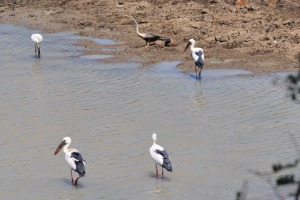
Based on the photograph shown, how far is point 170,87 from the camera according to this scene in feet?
56.2

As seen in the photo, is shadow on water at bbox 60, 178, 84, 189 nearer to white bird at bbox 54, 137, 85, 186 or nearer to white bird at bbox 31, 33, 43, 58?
white bird at bbox 54, 137, 85, 186

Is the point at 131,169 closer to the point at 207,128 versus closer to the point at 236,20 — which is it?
the point at 207,128

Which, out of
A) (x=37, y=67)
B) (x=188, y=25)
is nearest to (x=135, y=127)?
(x=37, y=67)

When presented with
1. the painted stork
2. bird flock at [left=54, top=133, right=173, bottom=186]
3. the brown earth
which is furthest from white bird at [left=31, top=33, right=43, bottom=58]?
bird flock at [left=54, top=133, right=173, bottom=186]

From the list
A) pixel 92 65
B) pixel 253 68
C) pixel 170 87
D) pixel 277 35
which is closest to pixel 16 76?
pixel 92 65

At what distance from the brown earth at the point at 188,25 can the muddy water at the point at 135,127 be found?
3.25ft

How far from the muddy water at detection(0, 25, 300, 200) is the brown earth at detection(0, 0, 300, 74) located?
3.25ft

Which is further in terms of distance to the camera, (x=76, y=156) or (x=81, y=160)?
(x=76, y=156)

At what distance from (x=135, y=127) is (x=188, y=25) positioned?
8.64 m

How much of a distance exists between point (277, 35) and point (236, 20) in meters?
1.83

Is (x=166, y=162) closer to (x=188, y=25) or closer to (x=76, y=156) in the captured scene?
(x=76, y=156)

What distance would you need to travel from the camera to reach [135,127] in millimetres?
14156

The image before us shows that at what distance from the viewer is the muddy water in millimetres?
11320

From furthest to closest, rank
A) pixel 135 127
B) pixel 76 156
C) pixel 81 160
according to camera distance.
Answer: pixel 135 127, pixel 76 156, pixel 81 160
